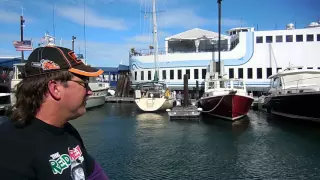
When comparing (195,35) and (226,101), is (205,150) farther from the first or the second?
(195,35)

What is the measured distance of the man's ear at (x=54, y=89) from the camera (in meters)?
1.85

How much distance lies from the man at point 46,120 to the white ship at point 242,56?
35.3 meters

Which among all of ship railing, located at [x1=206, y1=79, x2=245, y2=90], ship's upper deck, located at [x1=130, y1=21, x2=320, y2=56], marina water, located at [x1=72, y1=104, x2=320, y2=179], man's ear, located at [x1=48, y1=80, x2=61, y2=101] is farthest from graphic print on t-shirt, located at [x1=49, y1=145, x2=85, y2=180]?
ship's upper deck, located at [x1=130, y1=21, x2=320, y2=56]

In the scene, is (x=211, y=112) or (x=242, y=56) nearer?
(x=211, y=112)

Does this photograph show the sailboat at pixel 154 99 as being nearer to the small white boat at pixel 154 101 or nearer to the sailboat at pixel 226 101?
the small white boat at pixel 154 101

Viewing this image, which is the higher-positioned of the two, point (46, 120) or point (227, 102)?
point (46, 120)

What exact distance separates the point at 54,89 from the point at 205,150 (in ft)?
40.8

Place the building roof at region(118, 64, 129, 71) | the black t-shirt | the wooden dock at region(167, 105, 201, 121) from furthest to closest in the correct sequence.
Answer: the building roof at region(118, 64, 129, 71) → the wooden dock at region(167, 105, 201, 121) → the black t-shirt

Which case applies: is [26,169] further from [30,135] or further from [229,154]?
[229,154]

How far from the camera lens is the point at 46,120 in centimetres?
183

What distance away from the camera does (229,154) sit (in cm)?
1302

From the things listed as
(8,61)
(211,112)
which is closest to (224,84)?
(211,112)

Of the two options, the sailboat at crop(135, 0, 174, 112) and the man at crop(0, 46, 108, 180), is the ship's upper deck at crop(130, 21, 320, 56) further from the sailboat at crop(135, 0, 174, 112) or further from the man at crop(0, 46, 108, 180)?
the man at crop(0, 46, 108, 180)

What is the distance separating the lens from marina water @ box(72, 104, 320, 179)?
34.3ft
